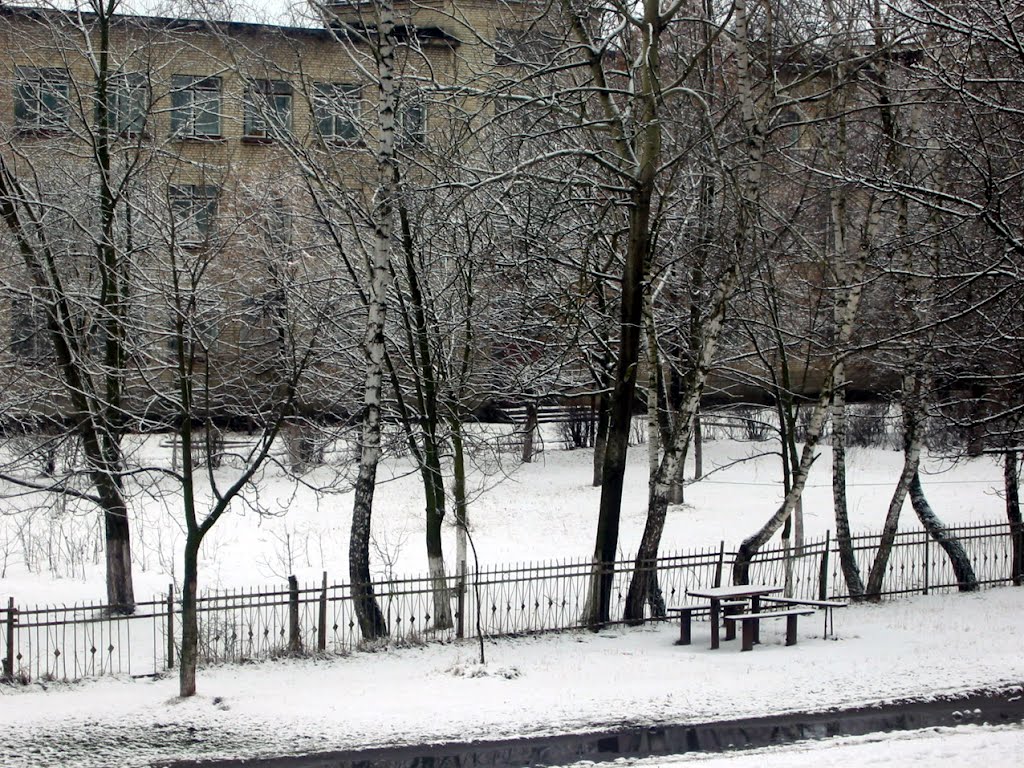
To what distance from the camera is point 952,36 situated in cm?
1432

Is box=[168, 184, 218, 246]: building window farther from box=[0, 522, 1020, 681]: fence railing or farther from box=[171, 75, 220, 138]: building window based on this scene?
box=[0, 522, 1020, 681]: fence railing

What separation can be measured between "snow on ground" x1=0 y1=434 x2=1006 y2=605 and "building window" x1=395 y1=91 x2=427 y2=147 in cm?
579

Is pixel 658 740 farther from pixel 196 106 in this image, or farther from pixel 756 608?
pixel 196 106

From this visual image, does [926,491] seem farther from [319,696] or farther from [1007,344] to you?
[319,696]

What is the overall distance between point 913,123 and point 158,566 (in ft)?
51.1

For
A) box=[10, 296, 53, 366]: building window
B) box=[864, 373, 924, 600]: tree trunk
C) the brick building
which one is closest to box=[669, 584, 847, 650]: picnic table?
box=[864, 373, 924, 600]: tree trunk

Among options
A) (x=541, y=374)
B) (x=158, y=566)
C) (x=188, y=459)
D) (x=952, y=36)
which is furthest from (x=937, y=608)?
(x=158, y=566)

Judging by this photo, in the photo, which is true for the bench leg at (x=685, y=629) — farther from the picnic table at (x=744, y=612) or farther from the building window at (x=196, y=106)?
the building window at (x=196, y=106)

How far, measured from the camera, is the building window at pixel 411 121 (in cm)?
1490

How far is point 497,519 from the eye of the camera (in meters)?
26.6

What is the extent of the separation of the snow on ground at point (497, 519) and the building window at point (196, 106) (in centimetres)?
596

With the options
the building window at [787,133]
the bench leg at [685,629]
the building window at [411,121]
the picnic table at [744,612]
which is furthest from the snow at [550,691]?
the building window at [787,133]

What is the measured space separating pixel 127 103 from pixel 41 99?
68.2 inches

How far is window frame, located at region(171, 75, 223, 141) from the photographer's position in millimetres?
16156
